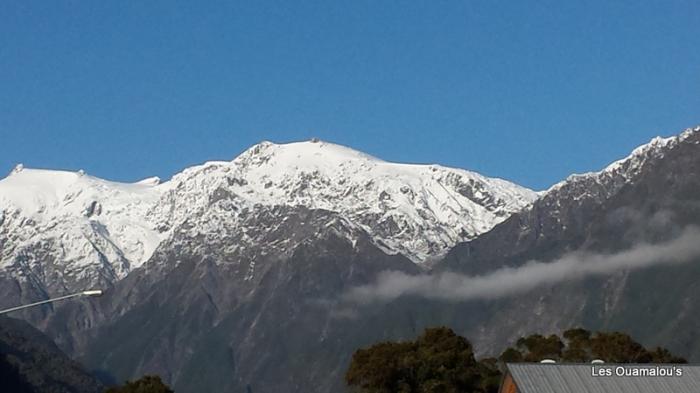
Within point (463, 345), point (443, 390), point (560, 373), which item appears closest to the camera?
point (560, 373)

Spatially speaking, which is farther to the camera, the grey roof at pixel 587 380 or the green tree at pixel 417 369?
the green tree at pixel 417 369

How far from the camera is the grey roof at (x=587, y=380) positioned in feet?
444

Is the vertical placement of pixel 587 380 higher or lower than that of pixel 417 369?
lower

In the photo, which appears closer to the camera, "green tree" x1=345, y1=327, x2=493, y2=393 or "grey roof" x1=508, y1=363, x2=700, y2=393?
"grey roof" x1=508, y1=363, x2=700, y2=393

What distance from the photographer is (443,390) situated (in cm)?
18238

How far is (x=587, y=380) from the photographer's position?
136m

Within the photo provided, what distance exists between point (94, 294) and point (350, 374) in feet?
356

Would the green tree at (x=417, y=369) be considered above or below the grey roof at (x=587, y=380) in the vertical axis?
above

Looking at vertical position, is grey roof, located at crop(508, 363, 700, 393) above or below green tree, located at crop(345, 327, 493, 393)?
below

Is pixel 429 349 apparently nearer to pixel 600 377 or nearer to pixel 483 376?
pixel 483 376

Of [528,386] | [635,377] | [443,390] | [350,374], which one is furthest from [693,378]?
[350,374]

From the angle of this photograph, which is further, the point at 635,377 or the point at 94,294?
the point at 635,377

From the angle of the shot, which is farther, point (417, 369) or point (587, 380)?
point (417, 369)

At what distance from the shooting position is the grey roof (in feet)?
444
